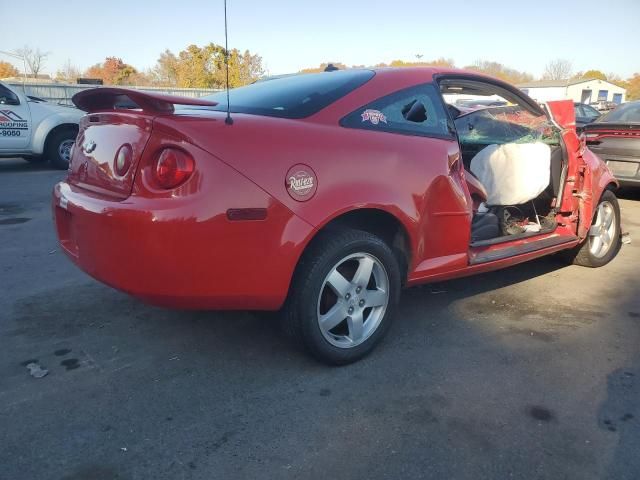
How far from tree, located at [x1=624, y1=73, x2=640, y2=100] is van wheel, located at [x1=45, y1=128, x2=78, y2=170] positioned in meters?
69.3

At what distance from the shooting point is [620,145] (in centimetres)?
707

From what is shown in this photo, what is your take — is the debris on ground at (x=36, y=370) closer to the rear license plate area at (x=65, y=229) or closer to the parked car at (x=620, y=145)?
the rear license plate area at (x=65, y=229)

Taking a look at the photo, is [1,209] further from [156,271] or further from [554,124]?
[554,124]

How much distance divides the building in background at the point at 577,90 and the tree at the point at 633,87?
58.1 inches

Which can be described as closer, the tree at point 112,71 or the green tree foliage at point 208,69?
the green tree foliage at point 208,69

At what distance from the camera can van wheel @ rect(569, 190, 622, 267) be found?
464 cm

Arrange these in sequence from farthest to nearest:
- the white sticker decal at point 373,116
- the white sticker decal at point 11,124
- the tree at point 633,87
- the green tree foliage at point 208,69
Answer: the tree at point 633,87 < the green tree foliage at point 208,69 < the white sticker decal at point 11,124 < the white sticker decal at point 373,116

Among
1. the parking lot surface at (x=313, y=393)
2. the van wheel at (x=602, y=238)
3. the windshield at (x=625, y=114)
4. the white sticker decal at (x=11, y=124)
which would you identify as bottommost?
the parking lot surface at (x=313, y=393)

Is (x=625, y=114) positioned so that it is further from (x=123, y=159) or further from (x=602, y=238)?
(x=123, y=159)

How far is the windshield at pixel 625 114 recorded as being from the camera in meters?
7.52

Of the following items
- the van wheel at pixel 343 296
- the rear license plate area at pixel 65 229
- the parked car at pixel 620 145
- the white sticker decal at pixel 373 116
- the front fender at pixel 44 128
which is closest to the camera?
the van wheel at pixel 343 296

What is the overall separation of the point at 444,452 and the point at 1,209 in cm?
625

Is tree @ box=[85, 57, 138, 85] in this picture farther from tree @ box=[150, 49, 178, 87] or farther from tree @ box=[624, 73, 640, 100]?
tree @ box=[624, 73, 640, 100]

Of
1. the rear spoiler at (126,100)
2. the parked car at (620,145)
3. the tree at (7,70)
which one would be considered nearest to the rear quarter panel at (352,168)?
the rear spoiler at (126,100)
